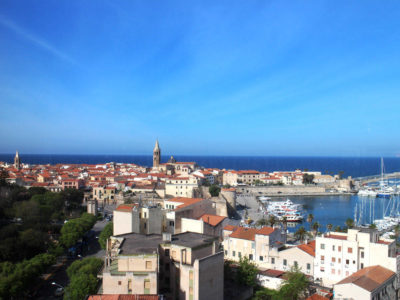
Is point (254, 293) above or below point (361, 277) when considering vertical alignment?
below

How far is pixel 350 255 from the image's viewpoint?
19281 mm

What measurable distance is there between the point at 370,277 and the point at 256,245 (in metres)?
6.68

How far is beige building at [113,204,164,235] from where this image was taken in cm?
2228

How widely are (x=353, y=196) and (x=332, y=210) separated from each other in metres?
19.0

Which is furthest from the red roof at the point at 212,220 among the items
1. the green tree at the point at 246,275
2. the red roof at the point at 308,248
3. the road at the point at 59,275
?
the road at the point at 59,275

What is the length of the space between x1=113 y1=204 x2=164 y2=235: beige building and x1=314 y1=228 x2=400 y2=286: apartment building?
1006 cm

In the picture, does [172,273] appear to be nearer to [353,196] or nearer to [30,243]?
[30,243]

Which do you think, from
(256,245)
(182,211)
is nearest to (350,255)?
(256,245)

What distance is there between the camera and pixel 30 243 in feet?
79.0

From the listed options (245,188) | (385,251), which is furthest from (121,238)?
(245,188)

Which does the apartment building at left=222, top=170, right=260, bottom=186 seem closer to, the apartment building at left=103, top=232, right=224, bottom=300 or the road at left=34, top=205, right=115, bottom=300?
the road at left=34, top=205, right=115, bottom=300

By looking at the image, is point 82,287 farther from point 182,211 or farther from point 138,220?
point 182,211

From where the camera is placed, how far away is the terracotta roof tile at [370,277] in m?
16.0

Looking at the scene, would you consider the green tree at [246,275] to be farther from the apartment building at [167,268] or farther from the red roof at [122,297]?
the red roof at [122,297]
